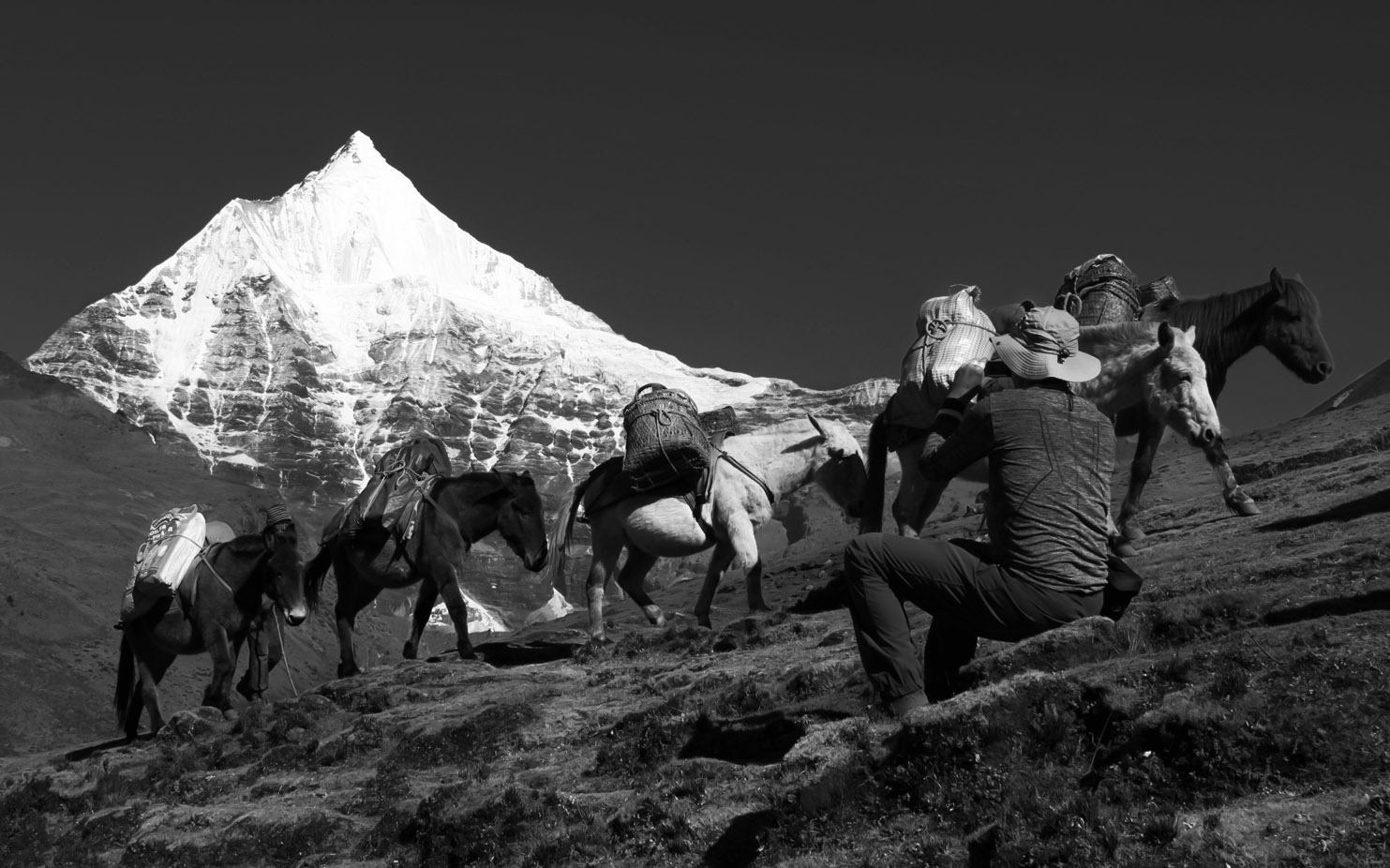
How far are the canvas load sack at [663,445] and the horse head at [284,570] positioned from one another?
4.47m

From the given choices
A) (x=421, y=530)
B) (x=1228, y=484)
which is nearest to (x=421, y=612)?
(x=421, y=530)

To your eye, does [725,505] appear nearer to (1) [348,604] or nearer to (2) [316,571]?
(1) [348,604]

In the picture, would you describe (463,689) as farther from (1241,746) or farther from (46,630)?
(46,630)

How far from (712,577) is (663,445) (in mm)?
1882

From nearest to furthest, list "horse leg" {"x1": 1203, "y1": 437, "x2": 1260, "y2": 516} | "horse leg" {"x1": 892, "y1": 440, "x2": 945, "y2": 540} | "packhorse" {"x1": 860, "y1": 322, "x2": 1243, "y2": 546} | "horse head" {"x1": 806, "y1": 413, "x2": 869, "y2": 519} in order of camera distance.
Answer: "horse leg" {"x1": 1203, "y1": 437, "x2": 1260, "y2": 516}, "packhorse" {"x1": 860, "y1": 322, "x2": 1243, "y2": 546}, "horse leg" {"x1": 892, "y1": 440, "x2": 945, "y2": 540}, "horse head" {"x1": 806, "y1": 413, "x2": 869, "y2": 519}

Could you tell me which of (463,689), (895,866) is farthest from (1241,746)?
(463,689)

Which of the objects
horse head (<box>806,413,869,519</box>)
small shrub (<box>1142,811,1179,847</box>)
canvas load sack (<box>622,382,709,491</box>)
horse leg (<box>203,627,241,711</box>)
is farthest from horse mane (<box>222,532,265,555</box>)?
small shrub (<box>1142,811,1179,847</box>)

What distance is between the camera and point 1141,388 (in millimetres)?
17375

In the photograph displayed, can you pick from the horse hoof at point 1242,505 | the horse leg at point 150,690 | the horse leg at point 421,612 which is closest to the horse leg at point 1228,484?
the horse hoof at point 1242,505

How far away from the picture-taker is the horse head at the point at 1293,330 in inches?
747

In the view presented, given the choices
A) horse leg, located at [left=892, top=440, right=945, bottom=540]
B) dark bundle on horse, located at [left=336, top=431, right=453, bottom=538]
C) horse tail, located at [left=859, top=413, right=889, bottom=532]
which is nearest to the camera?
horse leg, located at [left=892, top=440, right=945, bottom=540]

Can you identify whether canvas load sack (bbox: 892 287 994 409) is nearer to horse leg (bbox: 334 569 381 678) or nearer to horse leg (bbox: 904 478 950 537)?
horse leg (bbox: 904 478 950 537)

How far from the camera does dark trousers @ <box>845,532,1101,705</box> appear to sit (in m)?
8.27

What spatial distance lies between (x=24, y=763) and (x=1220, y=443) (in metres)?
15.1
